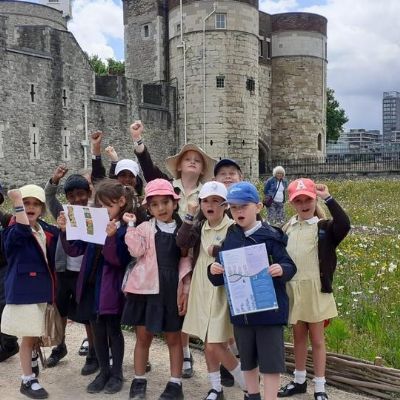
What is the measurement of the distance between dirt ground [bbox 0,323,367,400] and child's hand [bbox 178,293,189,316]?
672mm

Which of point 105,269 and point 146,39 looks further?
point 146,39

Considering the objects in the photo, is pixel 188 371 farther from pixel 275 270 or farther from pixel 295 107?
pixel 295 107

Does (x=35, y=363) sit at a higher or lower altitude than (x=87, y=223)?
lower

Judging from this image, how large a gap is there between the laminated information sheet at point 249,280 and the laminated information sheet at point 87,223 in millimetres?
1068

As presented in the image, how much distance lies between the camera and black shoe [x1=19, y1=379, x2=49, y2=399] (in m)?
4.36

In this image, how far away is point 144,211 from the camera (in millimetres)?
4688

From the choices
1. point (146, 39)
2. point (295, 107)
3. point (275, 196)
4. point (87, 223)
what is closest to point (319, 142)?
point (295, 107)

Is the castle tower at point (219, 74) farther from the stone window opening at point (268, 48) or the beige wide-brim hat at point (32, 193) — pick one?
the beige wide-brim hat at point (32, 193)

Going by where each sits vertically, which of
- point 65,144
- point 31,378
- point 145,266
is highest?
point 65,144

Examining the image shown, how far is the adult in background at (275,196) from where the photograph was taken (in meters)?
11.9

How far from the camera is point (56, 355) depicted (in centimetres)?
521

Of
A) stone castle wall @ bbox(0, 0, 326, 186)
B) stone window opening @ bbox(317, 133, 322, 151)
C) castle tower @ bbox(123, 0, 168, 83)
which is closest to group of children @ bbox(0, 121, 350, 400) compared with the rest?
stone castle wall @ bbox(0, 0, 326, 186)

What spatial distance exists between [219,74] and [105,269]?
2536 centimetres

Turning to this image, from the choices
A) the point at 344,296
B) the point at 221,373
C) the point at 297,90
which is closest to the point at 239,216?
the point at 221,373
